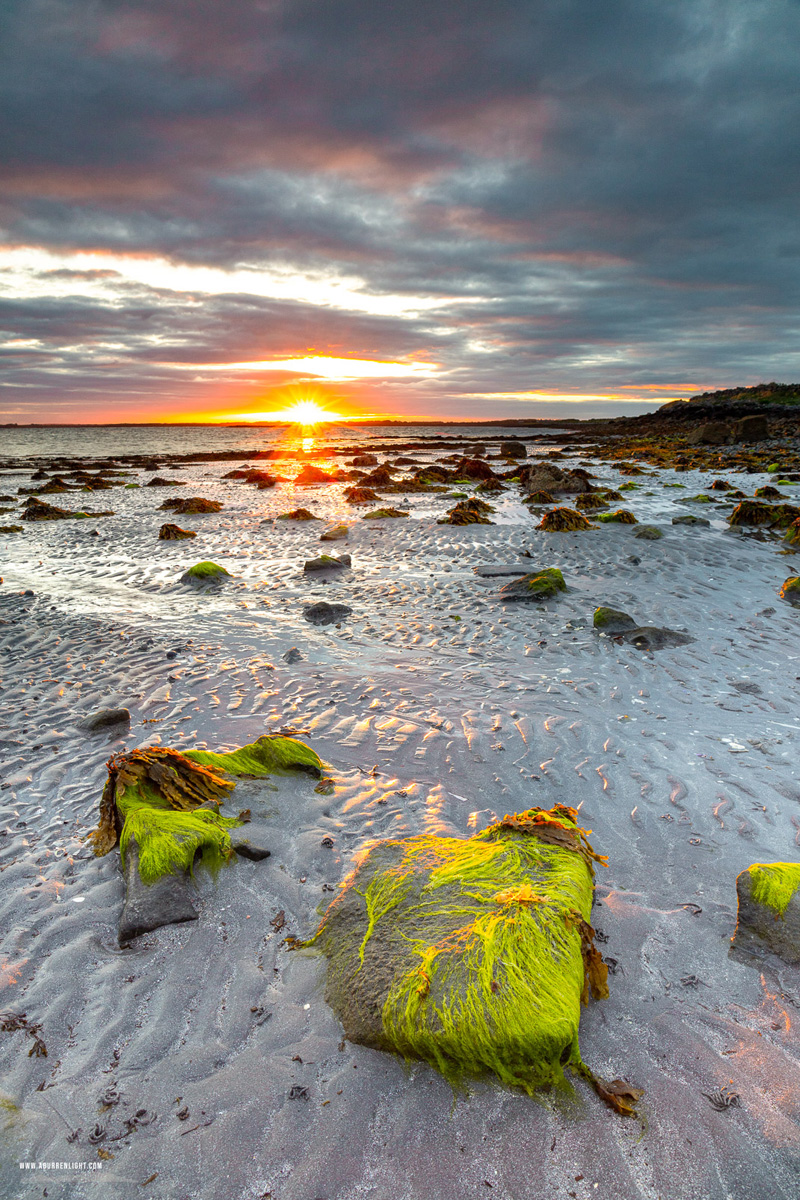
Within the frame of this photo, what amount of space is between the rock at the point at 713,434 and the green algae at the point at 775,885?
4158 cm

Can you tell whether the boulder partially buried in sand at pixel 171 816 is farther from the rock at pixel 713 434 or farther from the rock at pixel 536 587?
the rock at pixel 713 434

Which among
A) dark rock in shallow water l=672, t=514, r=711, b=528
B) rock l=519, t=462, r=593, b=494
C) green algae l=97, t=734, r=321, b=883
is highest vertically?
rock l=519, t=462, r=593, b=494

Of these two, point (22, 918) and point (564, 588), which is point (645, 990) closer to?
point (22, 918)

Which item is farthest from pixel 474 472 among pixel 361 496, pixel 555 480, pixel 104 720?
pixel 104 720

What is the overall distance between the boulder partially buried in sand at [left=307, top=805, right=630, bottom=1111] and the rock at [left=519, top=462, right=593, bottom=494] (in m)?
17.8

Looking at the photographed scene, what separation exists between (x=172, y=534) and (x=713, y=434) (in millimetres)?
37545

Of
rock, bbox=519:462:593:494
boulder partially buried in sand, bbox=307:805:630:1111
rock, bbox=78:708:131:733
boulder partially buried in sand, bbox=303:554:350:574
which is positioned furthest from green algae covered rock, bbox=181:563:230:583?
rock, bbox=519:462:593:494

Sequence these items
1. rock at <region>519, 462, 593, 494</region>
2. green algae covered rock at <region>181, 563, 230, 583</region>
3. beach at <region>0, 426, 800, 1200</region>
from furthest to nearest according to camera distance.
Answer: rock at <region>519, 462, 593, 494</region> → green algae covered rock at <region>181, 563, 230, 583</region> → beach at <region>0, 426, 800, 1200</region>

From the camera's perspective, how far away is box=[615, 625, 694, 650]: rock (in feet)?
24.8

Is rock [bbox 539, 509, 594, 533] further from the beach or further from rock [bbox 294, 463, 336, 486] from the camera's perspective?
rock [bbox 294, 463, 336, 486]

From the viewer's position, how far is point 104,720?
5.84m

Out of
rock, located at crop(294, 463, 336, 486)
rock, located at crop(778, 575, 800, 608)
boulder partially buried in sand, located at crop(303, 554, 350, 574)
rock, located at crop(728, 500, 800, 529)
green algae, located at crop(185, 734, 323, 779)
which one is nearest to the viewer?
green algae, located at crop(185, 734, 323, 779)

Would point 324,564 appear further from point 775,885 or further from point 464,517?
point 775,885

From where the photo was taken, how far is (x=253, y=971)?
10.2 feet
